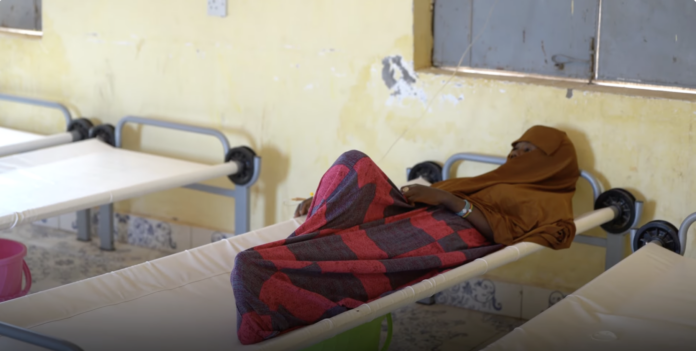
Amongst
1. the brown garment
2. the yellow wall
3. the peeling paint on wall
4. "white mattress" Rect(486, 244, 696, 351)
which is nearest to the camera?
"white mattress" Rect(486, 244, 696, 351)

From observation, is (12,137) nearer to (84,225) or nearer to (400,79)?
(84,225)

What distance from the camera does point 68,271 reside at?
4398mm

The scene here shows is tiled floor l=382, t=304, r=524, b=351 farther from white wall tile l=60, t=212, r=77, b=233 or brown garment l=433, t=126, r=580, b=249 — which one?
white wall tile l=60, t=212, r=77, b=233

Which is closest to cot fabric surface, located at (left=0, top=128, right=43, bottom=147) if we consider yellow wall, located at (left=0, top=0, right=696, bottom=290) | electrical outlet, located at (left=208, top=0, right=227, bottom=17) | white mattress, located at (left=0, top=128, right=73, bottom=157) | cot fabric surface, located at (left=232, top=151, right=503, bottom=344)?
white mattress, located at (left=0, top=128, right=73, bottom=157)

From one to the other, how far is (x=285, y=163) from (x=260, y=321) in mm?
2071

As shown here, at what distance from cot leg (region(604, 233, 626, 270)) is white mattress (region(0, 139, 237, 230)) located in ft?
6.28

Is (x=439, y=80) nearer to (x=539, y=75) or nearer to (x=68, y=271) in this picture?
(x=539, y=75)

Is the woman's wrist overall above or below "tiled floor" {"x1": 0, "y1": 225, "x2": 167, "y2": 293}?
above

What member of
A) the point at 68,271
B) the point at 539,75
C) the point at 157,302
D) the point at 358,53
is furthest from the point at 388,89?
the point at 68,271

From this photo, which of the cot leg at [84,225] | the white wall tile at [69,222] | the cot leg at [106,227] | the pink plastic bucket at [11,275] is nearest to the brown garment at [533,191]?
the pink plastic bucket at [11,275]

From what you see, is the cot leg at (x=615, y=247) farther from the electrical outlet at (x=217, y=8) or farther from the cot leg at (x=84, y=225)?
the cot leg at (x=84, y=225)

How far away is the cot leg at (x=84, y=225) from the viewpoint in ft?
16.1

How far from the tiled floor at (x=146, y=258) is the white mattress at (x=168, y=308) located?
749mm

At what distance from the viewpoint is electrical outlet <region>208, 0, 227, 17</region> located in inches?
169
